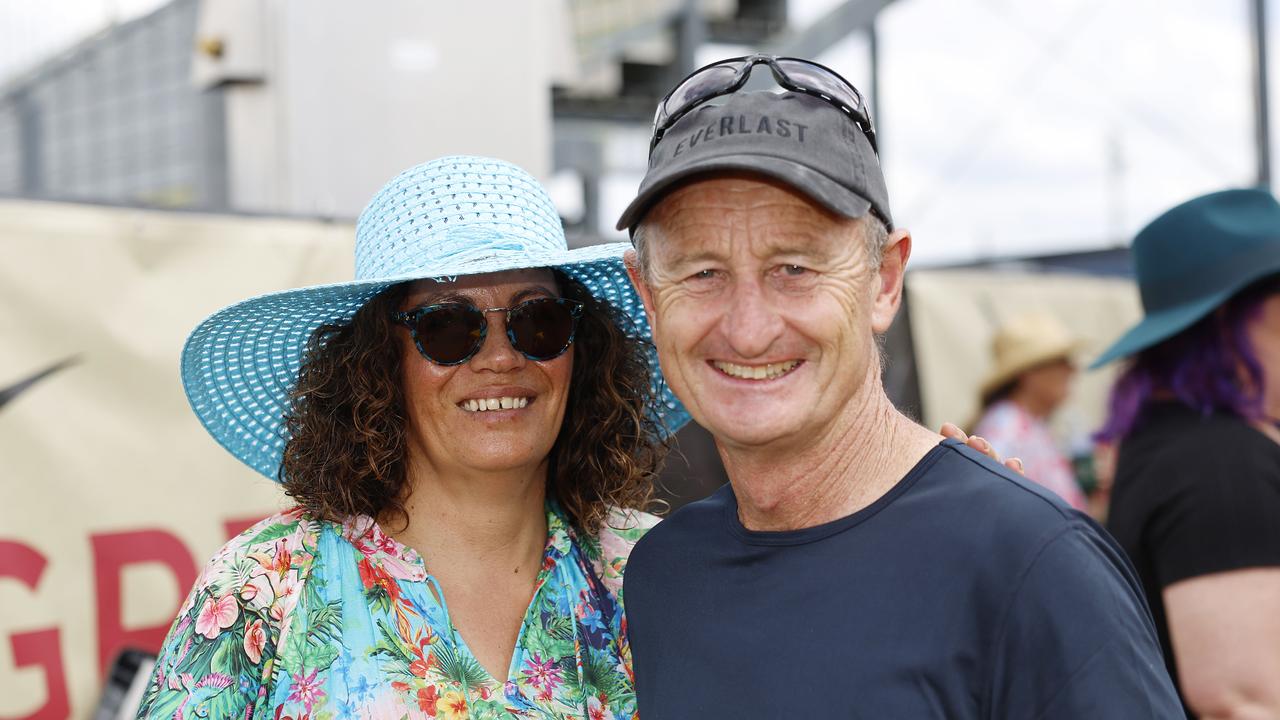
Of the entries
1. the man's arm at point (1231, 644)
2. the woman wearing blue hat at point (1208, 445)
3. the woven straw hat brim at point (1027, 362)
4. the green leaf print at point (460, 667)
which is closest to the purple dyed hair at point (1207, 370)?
the woman wearing blue hat at point (1208, 445)

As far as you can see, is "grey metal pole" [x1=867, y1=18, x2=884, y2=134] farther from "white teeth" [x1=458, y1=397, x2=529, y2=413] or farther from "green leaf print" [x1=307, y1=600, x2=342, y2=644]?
"green leaf print" [x1=307, y1=600, x2=342, y2=644]

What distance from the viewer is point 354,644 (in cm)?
175

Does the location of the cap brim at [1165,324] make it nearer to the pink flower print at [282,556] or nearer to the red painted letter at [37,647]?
the pink flower print at [282,556]

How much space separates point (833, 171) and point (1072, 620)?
0.60 meters

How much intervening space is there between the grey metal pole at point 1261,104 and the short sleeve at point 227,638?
7.62 meters

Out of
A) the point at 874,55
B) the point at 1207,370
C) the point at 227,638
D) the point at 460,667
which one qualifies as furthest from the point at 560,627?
the point at 874,55

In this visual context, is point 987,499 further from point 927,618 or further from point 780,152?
point 780,152

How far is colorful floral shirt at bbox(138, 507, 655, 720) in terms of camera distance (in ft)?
5.47

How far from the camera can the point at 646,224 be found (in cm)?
161

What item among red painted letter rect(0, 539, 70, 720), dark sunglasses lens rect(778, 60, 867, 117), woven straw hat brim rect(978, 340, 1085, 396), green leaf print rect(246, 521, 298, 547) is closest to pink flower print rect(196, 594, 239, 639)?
green leaf print rect(246, 521, 298, 547)

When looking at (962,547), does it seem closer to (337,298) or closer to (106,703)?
(337,298)

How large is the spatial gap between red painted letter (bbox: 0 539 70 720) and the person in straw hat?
Result: 4.14 m

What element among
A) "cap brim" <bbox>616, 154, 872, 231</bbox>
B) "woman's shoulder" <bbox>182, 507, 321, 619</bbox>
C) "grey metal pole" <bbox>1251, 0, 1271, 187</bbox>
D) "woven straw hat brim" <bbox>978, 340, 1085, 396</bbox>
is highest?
"grey metal pole" <bbox>1251, 0, 1271, 187</bbox>

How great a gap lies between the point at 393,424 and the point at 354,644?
0.40 metres
